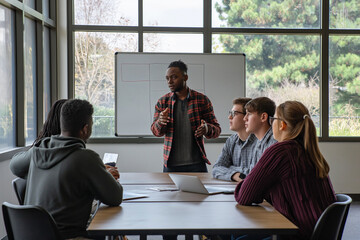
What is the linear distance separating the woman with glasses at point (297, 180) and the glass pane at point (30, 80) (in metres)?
3.08

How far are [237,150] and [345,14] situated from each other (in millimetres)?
3461

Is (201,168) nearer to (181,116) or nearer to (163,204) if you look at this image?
(181,116)

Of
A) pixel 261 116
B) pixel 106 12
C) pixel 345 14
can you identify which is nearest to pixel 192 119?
pixel 261 116

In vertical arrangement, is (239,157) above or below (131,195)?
above

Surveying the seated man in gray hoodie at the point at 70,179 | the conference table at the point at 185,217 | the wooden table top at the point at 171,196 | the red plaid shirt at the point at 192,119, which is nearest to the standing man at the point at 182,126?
the red plaid shirt at the point at 192,119

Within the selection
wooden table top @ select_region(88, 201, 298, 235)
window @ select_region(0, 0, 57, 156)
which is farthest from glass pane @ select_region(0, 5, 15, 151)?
wooden table top @ select_region(88, 201, 298, 235)

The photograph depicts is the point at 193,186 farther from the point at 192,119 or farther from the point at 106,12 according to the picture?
the point at 106,12

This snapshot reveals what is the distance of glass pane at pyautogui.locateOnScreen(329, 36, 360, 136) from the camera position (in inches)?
223

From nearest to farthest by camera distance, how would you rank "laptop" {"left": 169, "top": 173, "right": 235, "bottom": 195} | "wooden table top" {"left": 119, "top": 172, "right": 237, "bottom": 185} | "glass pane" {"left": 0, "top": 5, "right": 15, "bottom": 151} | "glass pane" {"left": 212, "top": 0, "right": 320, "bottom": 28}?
"laptop" {"left": 169, "top": 173, "right": 235, "bottom": 195} < "wooden table top" {"left": 119, "top": 172, "right": 237, "bottom": 185} < "glass pane" {"left": 0, "top": 5, "right": 15, "bottom": 151} < "glass pane" {"left": 212, "top": 0, "right": 320, "bottom": 28}

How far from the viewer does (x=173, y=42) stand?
542 cm

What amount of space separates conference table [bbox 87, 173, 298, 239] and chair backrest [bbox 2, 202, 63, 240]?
0.19m

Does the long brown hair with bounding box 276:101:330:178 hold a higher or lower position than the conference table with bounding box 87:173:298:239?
higher

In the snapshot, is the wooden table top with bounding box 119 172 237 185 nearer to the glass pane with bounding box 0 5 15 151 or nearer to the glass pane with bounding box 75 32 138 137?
the glass pane with bounding box 0 5 15 151

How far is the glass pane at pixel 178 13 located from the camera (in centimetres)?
541
